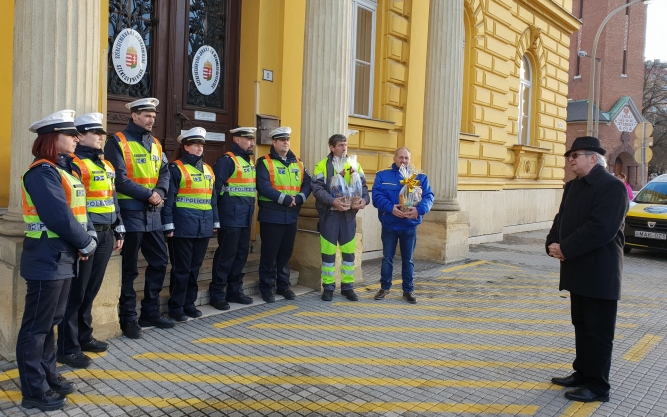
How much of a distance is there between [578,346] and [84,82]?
4.68 metres

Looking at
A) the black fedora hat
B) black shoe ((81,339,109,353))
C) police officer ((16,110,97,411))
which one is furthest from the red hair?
the black fedora hat

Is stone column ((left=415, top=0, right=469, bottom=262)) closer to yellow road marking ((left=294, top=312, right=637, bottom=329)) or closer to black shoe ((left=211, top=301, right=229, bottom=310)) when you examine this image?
yellow road marking ((left=294, top=312, right=637, bottom=329))

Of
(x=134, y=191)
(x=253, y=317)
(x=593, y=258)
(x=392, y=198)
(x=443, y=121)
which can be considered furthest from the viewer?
(x=443, y=121)

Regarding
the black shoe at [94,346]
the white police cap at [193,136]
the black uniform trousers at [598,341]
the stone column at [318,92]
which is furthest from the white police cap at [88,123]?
the black uniform trousers at [598,341]

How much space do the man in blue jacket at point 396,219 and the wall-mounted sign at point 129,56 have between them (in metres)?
3.28

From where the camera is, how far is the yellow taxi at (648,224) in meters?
12.2

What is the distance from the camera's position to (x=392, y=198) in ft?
24.1

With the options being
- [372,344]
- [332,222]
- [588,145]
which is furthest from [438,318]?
[588,145]

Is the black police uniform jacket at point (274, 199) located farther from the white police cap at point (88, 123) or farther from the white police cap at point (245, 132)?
the white police cap at point (88, 123)

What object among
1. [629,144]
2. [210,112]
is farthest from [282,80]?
[629,144]

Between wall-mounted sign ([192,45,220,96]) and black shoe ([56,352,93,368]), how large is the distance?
431 cm

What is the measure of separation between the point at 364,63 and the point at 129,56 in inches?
190

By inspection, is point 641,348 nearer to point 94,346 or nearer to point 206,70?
point 94,346

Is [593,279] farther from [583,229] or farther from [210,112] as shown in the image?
[210,112]
